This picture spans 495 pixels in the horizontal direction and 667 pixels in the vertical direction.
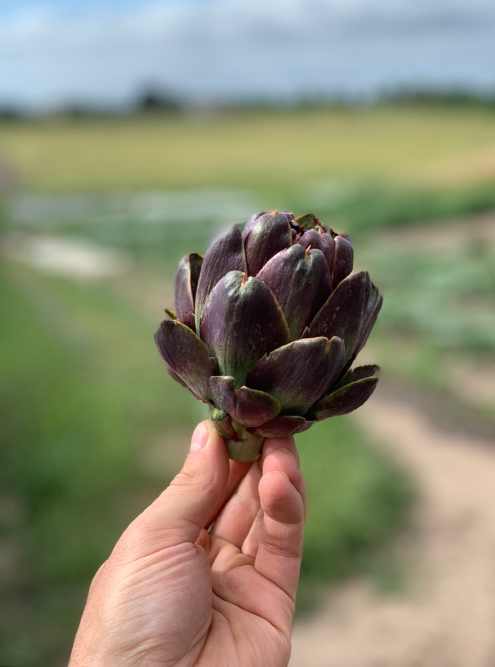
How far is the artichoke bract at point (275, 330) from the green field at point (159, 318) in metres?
0.92

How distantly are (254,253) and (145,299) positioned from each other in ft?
8.13

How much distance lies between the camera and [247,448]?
19.1 inches

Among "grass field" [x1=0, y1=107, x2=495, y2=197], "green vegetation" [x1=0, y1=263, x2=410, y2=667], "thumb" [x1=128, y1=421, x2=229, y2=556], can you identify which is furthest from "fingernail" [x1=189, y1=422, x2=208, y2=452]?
"grass field" [x1=0, y1=107, x2=495, y2=197]

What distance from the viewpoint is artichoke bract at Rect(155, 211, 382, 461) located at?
41cm

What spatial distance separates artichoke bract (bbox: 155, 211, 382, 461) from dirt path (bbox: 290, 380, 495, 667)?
917mm

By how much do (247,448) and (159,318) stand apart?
2169 millimetres

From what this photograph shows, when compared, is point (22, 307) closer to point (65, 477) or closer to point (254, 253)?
point (65, 477)

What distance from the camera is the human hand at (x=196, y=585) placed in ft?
1.60

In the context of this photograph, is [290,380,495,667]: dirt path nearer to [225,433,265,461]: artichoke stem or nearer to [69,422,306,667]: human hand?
[69,422,306,667]: human hand

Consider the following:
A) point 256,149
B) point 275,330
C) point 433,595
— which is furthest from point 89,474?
point 256,149

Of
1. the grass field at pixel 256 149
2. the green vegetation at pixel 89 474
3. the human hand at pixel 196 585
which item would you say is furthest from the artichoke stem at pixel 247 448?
the grass field at pixel 256 149

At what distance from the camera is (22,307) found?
8.20 feet

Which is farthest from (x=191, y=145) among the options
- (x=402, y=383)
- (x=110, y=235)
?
(x=402, y=383)

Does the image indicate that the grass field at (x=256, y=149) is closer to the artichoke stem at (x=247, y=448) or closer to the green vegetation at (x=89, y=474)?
the green vegetation at (x=89, y=474)
